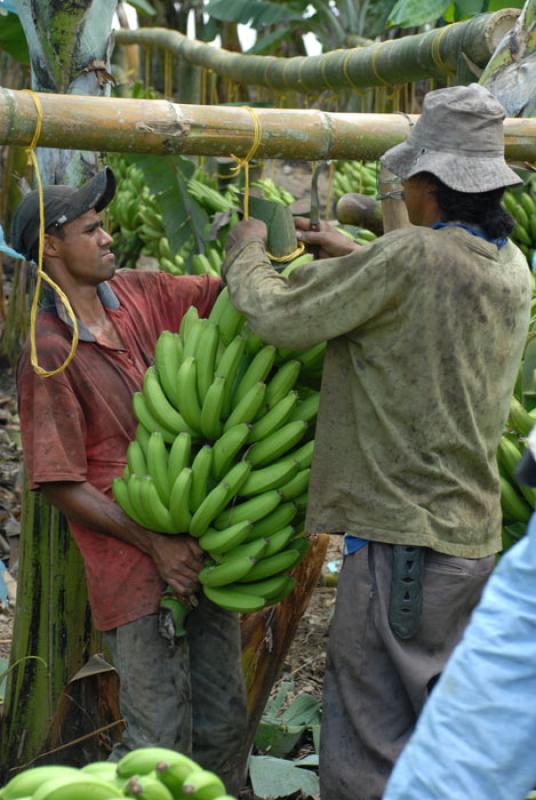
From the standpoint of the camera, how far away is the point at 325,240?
348 cm

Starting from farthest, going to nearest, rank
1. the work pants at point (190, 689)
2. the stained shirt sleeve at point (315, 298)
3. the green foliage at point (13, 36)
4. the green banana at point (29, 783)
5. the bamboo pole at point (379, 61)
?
the green foliage at point (13, 36) → the bamboo pole at point (379, 61) → the work pants at point (190, 689) → the stained shirt sleeve at point (315, 298) → the green banana at point (29, 783)

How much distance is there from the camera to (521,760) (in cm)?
183

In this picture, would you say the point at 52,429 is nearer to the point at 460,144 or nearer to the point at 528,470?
the point at 460,144

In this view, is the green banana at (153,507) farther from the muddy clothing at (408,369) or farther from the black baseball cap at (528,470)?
the black baseball cap at (528,470)

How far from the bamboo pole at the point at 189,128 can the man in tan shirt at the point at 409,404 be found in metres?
0.40

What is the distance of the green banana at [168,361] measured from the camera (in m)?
3.34

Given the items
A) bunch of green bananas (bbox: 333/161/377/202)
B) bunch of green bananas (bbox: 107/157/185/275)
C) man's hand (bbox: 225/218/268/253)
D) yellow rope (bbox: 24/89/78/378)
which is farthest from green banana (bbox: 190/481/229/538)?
bunch of green bananas (bbox: 107/157/185/275)

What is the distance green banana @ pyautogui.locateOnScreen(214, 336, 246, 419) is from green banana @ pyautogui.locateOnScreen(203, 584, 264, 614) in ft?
1.54

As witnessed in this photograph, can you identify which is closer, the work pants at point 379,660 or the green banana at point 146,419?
the work pants at point 379,660

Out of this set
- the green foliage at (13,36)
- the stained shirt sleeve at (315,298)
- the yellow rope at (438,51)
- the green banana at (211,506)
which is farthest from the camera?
the green foliage at (13,36)

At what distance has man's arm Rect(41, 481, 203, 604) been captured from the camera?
3314mm

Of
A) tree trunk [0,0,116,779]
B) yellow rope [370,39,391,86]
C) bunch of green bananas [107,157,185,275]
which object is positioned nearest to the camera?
tree trunk [0,0,116,779]

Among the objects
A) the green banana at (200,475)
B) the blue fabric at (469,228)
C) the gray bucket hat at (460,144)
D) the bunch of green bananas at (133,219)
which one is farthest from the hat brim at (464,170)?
the bunch of green bananas at (133,219)

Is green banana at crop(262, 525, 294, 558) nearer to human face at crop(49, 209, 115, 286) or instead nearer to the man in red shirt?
the man in red shirt
